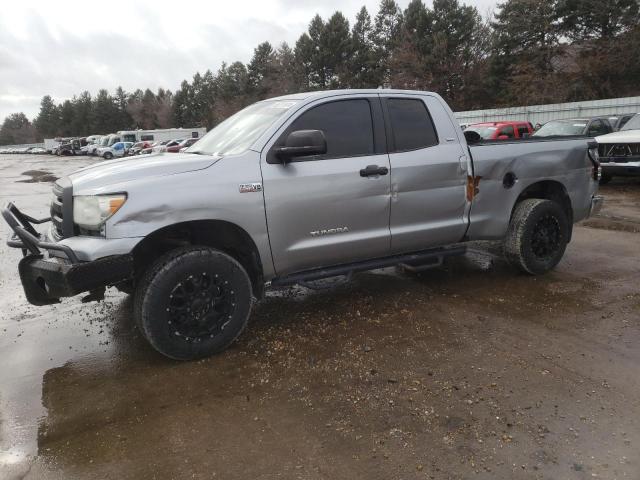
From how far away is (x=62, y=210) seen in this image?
3.55 meters

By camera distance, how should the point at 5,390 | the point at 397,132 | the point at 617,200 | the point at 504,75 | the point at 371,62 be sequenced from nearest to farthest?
1. the point at 5,390
2. the point at 397,132
3. the point at 617,200
4. the point at 504,75
5. the point at 371,62

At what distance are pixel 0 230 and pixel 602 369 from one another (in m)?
9.73

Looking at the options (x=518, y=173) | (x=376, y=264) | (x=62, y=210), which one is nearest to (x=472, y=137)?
(x=518, y=173)

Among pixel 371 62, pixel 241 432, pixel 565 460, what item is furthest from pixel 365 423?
pixel 371 62

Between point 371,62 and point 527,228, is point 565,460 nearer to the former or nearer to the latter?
point 527,228

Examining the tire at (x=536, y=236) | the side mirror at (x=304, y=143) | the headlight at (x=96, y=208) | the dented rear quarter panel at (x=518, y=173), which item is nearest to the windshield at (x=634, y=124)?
the dented rear quarter panel at (x=518, y=173)

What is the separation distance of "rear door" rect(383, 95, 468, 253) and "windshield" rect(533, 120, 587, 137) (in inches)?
388

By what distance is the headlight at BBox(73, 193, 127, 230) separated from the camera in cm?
335

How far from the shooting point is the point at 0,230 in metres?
9.38

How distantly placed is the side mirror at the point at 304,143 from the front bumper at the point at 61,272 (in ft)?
4.37

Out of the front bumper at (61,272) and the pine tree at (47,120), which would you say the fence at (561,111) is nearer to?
the front bumper at (61,272)

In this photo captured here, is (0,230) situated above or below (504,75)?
below

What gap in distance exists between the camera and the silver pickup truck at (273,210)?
3.45 meters

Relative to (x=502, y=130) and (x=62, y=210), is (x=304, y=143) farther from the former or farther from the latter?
(x=502, y=130)
